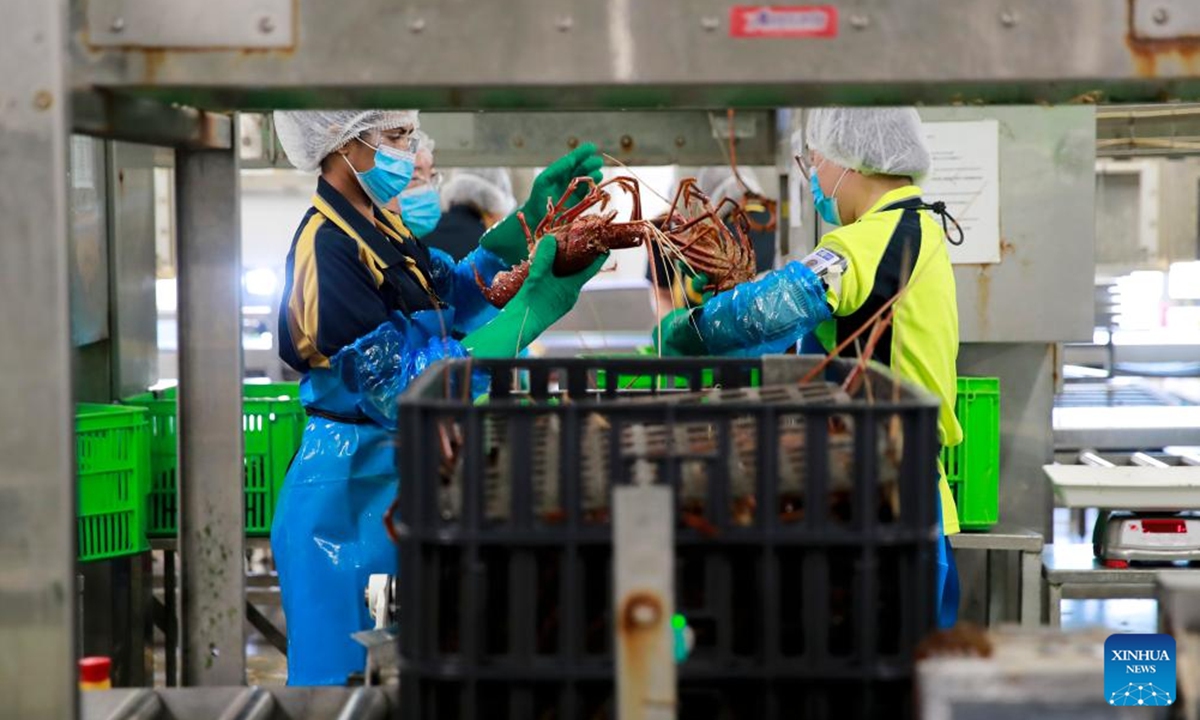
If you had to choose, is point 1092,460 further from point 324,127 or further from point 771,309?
point 324,127

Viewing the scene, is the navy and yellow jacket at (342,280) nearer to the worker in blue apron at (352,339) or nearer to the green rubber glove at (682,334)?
the worker in blue apron at (352,339)

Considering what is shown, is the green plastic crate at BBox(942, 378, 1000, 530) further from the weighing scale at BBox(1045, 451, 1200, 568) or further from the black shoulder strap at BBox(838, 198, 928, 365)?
the black shoulder strap at BBox(838, 198, 928, 365)

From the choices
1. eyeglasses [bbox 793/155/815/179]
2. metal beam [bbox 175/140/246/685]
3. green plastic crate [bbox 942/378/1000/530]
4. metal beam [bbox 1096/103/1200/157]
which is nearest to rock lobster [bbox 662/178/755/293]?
eyeglasses [bbox 793/155/815/179]

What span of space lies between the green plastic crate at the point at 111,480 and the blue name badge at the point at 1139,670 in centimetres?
236

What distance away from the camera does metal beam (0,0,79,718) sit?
1.43 m

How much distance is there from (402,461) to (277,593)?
351cm

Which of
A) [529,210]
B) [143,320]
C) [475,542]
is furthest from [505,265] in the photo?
[475,542]

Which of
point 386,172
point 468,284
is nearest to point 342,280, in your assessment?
point 386,172

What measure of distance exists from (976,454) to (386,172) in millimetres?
1712

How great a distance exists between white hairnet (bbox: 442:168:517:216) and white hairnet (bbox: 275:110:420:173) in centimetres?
271

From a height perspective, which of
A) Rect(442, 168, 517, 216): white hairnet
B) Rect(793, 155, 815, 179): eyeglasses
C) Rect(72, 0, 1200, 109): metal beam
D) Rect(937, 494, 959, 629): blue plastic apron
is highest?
Rect(442, 168, 517, 216): white hairnet

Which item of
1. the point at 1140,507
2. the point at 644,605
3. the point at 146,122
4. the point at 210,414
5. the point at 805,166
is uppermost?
the point at 805,166

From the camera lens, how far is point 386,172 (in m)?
2.97

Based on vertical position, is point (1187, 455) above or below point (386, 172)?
below
